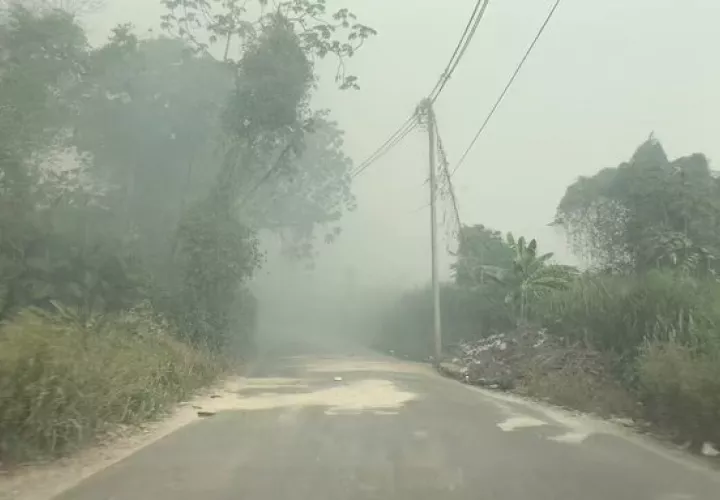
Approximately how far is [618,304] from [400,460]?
8.21 metres

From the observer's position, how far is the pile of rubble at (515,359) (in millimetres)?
17406

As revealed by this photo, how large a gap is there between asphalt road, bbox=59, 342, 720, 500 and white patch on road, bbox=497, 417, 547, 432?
0.06ft

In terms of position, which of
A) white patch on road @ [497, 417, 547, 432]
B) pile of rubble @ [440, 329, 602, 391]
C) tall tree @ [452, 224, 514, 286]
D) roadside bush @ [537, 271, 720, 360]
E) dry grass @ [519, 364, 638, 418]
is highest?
tall tree @ [452, 224, 514, 286]

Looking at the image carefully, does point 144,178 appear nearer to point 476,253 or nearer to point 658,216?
point 476,253

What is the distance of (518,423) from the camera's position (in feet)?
40.0

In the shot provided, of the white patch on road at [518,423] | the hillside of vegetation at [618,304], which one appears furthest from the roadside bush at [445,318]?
the white patch on road at [518,423]

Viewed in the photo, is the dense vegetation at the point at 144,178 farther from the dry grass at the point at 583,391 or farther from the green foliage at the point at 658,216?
the green foliage at the point at 658,216

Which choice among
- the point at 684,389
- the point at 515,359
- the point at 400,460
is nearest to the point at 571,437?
the point at 684,389

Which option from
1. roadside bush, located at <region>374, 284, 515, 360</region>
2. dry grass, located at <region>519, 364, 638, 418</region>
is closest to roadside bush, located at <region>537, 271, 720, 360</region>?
dry grass, located at <region>519, 364, 638, 418</region>

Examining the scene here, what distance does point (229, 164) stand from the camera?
28828 mm

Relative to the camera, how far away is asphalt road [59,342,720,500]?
7328 mm

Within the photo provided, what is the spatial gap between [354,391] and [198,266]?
10034 millimetres

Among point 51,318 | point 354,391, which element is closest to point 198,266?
point 354,391

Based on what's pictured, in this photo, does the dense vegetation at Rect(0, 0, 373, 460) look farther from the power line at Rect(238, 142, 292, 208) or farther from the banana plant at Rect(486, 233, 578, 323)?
the banana plant at Rect(486, 233, 578, 323)
